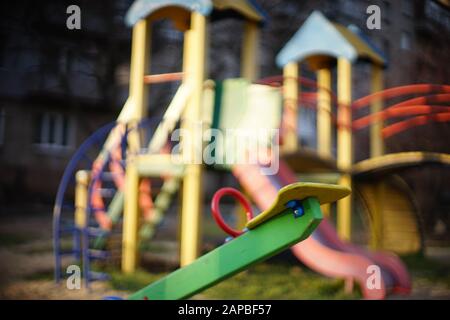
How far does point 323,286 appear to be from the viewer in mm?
5281

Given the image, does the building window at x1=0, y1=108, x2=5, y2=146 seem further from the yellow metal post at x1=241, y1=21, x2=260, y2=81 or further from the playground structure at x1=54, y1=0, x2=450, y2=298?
the yellow metal post at x1=241, y1=21, x2=260, y2=81

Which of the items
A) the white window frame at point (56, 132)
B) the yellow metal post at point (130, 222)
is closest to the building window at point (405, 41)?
the yellow metal post at point (130, 222)

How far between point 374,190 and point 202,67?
2928mm

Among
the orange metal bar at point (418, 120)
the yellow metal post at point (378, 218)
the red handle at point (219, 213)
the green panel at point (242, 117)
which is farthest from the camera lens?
the yellow metal post at point (378, 218)

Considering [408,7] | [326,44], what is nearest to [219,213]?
[326,44]

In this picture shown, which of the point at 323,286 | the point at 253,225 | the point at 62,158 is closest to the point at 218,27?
the point at 62,158

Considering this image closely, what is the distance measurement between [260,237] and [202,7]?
3.20 meters

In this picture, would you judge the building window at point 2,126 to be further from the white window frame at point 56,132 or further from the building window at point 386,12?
the building window at point 386,12

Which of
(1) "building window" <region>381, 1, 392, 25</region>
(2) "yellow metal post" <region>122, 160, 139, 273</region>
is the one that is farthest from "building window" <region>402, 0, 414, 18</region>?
(2) "yellow metal post" <region>122, 160, 139, 273</region>

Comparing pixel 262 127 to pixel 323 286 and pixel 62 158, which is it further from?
pixel 62 158

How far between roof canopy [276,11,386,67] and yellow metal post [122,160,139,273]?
8.67 feet

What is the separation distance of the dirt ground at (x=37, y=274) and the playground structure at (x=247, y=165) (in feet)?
0.68

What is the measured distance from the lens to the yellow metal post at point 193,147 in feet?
16.0

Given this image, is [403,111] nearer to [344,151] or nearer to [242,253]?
[344,151]
